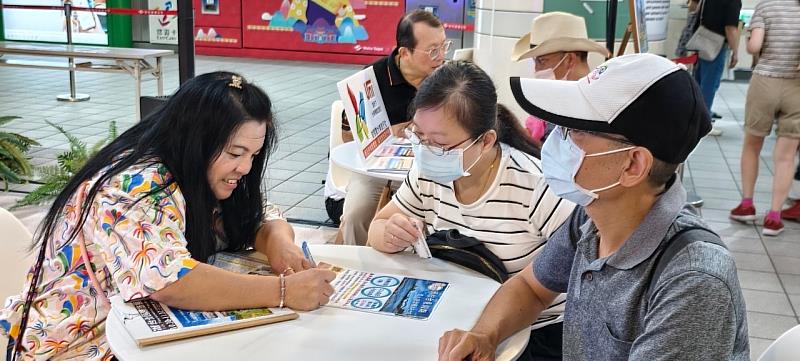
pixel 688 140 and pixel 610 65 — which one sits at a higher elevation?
pixel 610 65

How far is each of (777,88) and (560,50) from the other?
1.95 metres

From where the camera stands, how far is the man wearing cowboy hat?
12.3 ft

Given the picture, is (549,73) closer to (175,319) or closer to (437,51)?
(437,51)

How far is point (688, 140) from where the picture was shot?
1.34 metres

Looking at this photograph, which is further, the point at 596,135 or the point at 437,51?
the point at 437,51

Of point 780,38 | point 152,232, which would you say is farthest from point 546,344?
point 780,38

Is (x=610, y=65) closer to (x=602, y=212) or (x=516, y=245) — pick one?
(x=602, y=212)

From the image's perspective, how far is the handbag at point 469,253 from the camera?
2100 mm

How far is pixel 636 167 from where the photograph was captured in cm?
140

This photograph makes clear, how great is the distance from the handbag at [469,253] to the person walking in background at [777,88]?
3453mm

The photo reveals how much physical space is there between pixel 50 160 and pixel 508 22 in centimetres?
374

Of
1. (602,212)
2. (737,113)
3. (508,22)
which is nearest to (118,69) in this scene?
(508,22)

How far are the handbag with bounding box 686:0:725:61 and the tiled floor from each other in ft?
3.13

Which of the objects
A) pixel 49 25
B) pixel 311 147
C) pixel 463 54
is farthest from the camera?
pixel 49 25
